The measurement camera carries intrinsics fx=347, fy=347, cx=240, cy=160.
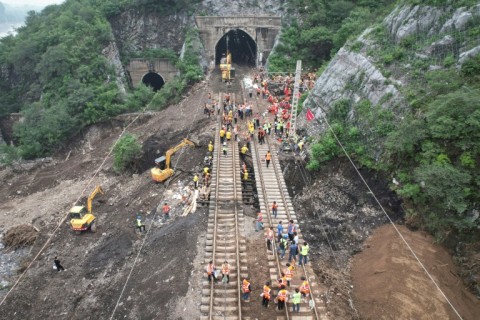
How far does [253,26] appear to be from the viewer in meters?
44.6

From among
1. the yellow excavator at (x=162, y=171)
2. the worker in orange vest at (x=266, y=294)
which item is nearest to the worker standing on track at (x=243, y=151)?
the yellow excavator at (x=162, y=171)

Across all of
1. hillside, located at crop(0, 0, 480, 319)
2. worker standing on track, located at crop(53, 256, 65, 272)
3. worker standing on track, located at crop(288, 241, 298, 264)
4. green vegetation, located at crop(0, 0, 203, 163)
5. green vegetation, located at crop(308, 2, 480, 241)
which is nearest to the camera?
hillside, located at crop(0, 0, 480, 319)

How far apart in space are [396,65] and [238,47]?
32.4m

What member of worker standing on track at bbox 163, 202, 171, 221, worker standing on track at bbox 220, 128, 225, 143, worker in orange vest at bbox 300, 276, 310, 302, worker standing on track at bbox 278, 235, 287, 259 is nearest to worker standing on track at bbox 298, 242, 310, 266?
worker standing on track at bbox 278, 235, 287, 259

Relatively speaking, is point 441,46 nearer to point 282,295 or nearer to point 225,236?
point 225,236

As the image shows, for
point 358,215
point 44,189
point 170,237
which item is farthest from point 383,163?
point 44,189

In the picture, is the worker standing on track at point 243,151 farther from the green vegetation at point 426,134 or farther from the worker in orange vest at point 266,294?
the worker in orange vest at point 266,294

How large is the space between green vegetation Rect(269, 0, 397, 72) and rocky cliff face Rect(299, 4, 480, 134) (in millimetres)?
10003

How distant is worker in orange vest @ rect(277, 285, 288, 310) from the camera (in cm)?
1277

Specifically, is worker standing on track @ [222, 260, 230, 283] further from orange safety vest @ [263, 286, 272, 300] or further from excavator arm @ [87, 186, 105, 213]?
excavator arm @ [87, 186, 105, 213]

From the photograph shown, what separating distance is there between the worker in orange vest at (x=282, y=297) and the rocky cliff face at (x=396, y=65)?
12.9 metres

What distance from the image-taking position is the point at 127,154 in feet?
84.9

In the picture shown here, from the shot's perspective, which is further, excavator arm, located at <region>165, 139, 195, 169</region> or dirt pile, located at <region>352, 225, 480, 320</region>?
excavator arm, located at <region>165, 139, 195, 169</region>

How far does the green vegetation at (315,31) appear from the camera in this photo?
38.3 meters
